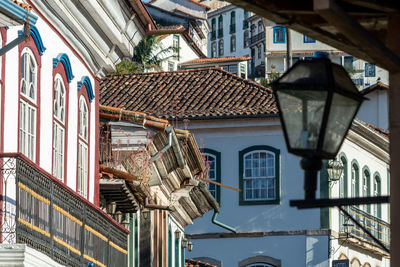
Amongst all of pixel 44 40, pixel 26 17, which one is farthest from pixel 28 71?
pixel 26 17

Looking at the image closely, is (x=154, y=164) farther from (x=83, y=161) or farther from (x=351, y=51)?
(x=351, y=51)

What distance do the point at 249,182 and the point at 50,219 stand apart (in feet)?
84.8

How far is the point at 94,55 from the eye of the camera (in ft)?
63.5

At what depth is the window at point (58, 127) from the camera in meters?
16.8

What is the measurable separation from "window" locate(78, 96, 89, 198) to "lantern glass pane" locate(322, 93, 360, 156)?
40.5ft

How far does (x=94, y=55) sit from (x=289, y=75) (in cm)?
1309

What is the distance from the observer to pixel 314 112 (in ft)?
20.8

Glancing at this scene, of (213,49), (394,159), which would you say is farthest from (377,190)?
(213,49)

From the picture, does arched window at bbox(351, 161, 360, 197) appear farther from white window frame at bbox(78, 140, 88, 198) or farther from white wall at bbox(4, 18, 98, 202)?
white window frame at bbox(78, 140, 88, 198)

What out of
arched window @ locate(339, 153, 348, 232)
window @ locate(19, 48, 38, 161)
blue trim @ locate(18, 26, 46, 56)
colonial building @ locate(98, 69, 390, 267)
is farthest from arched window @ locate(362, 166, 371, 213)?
window @ locate(19, 48, 38, 161)

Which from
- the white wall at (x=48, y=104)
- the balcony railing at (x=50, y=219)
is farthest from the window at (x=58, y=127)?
the balcony railing at (x=50, y=219)

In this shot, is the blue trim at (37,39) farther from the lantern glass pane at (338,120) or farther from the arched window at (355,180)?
the arched window at (355,180)

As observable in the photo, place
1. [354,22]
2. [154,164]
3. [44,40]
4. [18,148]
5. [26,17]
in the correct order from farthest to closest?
1. [154,164]
2. [44,40]
3. [18,148]
4. [26,17]
5. [354,22]

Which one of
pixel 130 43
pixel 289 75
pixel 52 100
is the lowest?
pixel 289 75
